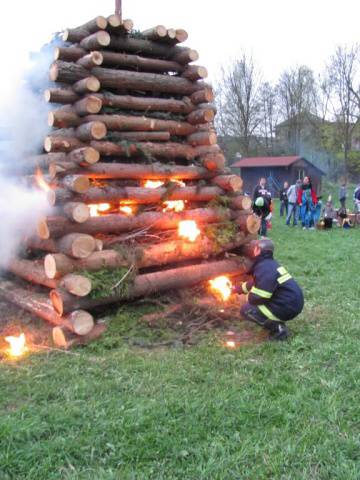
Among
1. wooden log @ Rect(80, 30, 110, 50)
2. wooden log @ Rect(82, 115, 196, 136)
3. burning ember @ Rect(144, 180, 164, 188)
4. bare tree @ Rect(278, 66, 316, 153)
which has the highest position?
bare tree @ Rect(278, 66, 316, 153)

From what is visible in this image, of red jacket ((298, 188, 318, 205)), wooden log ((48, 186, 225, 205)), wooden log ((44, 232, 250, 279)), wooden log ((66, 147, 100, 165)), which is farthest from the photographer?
red jacket ((298, 188, 318, 205))

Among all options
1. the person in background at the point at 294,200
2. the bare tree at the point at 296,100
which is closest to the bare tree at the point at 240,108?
the bare tree at the point at 296,100

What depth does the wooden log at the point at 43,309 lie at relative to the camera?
6.02 metres

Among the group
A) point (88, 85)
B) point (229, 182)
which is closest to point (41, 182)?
point (88, 85)

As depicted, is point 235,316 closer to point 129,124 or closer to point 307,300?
point 307,300

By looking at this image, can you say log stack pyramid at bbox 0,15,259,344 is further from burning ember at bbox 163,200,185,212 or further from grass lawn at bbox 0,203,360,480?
grass lawn at bbox 0,203,360,480

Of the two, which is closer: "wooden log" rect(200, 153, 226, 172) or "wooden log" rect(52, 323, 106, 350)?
"wooden log" rect(52, 323, 106, 350)

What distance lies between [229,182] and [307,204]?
33.1ft

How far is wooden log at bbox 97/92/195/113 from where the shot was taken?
24.1 feet

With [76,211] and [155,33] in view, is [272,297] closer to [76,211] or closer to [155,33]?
[76,211]

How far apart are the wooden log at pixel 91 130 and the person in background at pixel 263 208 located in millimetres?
8657

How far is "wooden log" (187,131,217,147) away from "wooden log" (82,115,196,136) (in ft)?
0.43

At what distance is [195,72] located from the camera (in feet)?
27.1

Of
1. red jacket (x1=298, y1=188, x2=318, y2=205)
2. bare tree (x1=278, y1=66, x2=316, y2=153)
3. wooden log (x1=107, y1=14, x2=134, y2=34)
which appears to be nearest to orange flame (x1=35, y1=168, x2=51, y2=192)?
wooden log (x1=107, y1=14, x2=134, y2=34)
